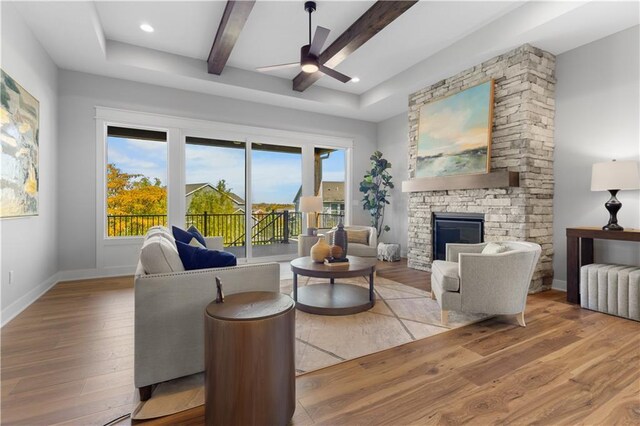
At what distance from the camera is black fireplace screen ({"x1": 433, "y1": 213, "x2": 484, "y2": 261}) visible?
14.9 ft

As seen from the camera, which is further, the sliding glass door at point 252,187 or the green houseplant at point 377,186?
the green houseplant at point 377,186

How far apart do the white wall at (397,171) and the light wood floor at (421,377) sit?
367 cm

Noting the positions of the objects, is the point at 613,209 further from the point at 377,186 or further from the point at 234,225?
the point at 234,225

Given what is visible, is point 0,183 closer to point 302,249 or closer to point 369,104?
point 302,249

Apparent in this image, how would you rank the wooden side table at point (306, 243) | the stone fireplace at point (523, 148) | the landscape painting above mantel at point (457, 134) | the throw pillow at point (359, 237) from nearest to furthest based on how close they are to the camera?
the stone fireplace at point (523, 148), the landscape painting above mantel at point (457, 134), the wooden side table at point (306, 243), the throw pillow at point (359, 237)

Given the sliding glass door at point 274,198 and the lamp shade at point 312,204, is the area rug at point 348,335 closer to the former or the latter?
the lamp shade at point 312,204

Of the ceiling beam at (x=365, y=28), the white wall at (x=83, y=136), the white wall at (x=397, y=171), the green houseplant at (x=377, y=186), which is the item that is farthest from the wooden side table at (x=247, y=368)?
the white wall at (x=397, y=171)

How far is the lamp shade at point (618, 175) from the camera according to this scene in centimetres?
311

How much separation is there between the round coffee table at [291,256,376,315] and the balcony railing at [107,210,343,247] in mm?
2541

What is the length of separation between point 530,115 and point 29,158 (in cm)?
588

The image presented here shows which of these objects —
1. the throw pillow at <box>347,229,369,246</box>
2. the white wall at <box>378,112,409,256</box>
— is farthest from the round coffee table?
the white wall at <box>378,112,409,256</box>

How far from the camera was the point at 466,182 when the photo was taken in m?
4.39

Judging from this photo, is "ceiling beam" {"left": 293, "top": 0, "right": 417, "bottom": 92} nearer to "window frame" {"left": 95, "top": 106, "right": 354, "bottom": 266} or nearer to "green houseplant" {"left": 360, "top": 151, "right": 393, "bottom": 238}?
"window frame" {"left": 95, "top": 106, "right": 354, "bottom": 266}

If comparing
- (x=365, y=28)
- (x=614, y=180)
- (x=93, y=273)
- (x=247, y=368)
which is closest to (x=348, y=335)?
(x=247, y=368)
